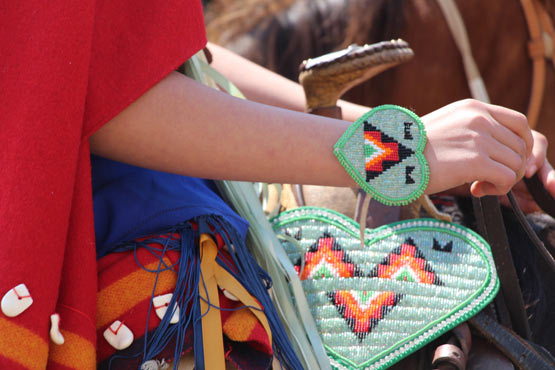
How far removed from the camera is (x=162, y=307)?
0.72 metres

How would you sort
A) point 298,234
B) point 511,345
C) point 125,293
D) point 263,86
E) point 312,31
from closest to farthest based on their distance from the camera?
point 125,293 < point 511,345 < point 298,234 < point 263,86 < point 312,31

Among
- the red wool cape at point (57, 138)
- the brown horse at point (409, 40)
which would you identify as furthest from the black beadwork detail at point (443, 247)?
the brown horse at point (409, 40)

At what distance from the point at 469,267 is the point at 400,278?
0.31 ft

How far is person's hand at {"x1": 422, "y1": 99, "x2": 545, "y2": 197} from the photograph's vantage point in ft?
2.42

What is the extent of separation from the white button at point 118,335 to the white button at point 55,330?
7 cm

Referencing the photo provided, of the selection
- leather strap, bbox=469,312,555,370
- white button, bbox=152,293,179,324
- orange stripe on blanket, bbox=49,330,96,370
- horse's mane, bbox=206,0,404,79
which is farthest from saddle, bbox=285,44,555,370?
horse's mane, bbox=206,0,404,79

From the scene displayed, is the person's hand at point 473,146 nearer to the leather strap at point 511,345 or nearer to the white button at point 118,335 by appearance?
the leather strap at point 511,345

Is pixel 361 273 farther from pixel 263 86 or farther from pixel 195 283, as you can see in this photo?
pixel 263 86

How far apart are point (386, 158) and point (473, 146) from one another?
0.10m

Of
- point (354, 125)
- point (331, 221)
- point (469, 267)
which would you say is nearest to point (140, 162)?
point (354, 125)

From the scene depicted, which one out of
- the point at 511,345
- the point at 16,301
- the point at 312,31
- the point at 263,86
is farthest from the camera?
the point at 312,31

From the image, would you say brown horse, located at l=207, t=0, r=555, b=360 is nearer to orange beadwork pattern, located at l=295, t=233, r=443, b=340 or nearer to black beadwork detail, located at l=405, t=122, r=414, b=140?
orange beadwork pattern, located at l=295, t=233, r=443, b=340

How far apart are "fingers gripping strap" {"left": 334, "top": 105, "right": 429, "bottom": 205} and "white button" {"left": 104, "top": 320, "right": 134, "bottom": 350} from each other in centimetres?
29

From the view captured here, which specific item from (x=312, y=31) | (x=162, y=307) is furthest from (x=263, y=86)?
(x=312, y=31)
